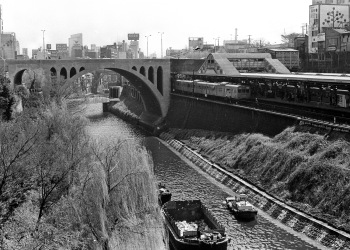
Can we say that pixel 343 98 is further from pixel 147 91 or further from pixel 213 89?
pixel 147 91

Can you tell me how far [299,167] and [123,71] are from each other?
40.8 meters

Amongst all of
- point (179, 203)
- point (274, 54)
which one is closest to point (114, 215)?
point (179, 203)

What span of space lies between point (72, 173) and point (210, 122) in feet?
97.6

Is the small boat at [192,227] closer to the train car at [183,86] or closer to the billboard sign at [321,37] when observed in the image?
the train car at [183,86]

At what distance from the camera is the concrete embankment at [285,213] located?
2347 cm

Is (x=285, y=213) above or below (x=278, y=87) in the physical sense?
below

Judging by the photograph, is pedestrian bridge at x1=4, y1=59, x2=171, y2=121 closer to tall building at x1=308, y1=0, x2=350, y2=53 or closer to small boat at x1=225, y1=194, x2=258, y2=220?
tall building at x1=308, y1=0, x2=350, y2=53

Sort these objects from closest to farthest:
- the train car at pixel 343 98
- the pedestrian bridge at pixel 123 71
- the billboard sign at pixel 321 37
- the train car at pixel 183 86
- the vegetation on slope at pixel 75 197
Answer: the vegetation on slope at pixel 75 197
the train car at pixel 343 98
the pedestrian bridge at pixel 123 71
the train car at pixel 183 86
the billboard sign at pixel 321 37

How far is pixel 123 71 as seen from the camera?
2611 inches

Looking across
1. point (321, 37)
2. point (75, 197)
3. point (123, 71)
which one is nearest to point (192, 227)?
point (75, 197)

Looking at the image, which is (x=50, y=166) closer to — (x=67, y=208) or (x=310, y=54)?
(x=67, y=208)

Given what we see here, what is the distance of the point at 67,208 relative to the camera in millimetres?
20812

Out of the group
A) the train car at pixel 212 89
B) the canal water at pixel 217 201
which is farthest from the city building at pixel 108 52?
the canal water at pixel 217 201

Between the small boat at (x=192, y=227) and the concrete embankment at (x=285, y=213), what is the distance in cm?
457
